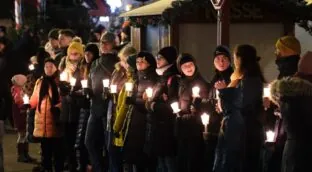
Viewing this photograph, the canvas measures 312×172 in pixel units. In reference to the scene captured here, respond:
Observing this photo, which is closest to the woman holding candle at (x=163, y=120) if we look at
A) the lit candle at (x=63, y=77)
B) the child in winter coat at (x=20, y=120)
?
the lit candle at (x=63, y=77)

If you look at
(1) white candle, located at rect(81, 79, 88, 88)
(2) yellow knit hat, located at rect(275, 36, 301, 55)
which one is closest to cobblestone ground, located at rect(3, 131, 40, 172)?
(1) white candle, located at rect(81, 79, 88, 88)

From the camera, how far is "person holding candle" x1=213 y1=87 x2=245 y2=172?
7.53 meters

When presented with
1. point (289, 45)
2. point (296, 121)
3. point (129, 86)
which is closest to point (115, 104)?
point (129, 86)

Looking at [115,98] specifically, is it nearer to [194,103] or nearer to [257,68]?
[194,103]

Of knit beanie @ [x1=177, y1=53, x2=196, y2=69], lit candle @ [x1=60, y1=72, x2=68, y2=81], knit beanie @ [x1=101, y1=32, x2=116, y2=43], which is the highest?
knit beanie @ [x1=101, y1=32, x2=116, y2=43]

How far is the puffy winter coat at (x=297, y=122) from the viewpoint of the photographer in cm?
675

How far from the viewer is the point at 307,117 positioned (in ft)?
22.0

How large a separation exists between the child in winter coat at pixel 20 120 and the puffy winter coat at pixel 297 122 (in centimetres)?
600

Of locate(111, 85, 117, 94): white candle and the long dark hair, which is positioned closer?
the long dark hair

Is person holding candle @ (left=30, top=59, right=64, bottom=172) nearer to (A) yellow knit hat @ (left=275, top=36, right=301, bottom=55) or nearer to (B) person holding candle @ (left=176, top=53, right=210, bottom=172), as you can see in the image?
(B) person holding candle @ (left=176, top=53, right=210, bottom=172)

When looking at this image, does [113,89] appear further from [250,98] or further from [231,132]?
[250,98]

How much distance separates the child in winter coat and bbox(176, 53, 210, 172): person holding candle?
409cm

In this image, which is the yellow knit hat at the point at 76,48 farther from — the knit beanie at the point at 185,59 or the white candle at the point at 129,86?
the knit beanie at the point at 185,59

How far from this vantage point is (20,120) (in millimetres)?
12000
